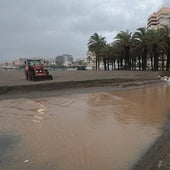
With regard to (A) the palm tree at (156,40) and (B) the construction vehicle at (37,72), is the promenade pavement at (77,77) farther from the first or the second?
(A) the palm tree at (156,40)

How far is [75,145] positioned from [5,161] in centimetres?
201

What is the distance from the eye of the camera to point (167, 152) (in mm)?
6891

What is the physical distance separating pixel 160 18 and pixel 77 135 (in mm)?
107598

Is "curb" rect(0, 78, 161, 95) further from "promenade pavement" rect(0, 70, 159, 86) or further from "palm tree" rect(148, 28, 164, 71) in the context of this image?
"palm tree" rect(148, 28, 164, 71)

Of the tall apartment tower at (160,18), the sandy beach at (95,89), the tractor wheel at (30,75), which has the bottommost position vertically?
the sandy beach at (95,89)

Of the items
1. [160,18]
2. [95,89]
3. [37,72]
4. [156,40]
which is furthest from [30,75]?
[160,18]

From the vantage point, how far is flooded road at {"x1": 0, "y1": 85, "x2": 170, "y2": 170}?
21.7 feet

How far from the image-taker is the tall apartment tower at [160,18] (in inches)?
4166

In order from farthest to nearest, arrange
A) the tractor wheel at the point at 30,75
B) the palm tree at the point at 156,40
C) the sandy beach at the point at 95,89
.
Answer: the palm tree at the point at 156,40
the tractor wheel at the point at 30,75
the sandy beach at the point at 95,89

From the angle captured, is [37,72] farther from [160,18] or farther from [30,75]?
[160,18]

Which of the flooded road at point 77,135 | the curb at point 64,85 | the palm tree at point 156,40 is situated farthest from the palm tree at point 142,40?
the flooded road at point 77,135

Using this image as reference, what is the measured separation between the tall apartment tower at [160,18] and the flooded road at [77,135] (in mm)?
95442

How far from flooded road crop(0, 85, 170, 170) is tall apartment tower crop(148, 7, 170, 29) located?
95442 millimetres

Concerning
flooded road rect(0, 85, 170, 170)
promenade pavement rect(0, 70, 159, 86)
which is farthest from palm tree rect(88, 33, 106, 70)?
flooded road rect(0, 85, 170, 170)
